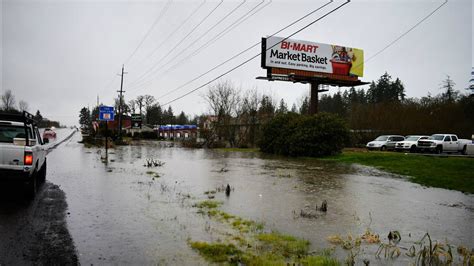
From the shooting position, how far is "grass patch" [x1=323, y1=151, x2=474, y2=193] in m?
15.6

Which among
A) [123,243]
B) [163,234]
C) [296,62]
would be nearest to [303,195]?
[163,234]

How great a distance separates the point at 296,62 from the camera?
116ft

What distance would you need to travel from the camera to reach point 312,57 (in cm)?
3634

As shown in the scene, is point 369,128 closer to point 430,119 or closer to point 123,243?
point 430,119

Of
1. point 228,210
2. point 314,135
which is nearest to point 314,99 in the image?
point 314,135

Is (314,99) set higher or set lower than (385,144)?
higher

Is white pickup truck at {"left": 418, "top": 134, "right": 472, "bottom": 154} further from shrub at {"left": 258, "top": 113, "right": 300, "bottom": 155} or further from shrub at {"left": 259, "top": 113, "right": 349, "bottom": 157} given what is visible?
shrub at {"left": 258, "top": 113, "right": 300, "bottom": 155}

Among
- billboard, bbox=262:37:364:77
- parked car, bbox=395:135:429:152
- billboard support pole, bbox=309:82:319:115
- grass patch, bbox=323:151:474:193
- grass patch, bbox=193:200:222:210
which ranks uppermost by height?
billboard, bbox=262:37:364:77

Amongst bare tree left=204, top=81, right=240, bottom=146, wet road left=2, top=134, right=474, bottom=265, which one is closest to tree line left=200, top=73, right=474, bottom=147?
bare tree left=204, top=81, right=240, bottom=146

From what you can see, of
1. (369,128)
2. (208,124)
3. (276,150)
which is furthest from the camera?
(369,128)

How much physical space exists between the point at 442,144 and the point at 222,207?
28.1 meters

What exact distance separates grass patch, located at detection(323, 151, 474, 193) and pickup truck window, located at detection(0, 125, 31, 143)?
640 inches

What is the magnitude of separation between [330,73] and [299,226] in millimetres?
32452

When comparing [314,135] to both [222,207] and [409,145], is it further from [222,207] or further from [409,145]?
[222,207]
